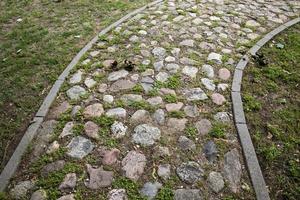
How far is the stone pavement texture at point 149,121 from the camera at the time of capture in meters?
3.10

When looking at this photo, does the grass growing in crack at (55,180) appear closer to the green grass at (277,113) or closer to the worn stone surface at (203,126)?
the worn stone surface at (203,126)

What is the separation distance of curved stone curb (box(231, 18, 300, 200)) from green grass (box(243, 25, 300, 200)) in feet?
0.23

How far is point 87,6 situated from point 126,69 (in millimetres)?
2889

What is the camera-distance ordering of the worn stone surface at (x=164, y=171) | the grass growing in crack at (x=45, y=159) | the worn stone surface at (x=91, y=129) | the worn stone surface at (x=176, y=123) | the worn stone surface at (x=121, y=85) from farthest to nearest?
the worn stone surface at (x=121, y=85) → the worn stone surface at (x=176, y=123) → the worn stone surface at (x=91, y=129) → the grass growing in crack at (x=45, y=159) → the worn stone surface at (x=164, y=171)

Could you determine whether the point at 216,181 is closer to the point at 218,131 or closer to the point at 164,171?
the point at 164,171

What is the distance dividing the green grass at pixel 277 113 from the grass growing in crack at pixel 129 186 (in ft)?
4.47

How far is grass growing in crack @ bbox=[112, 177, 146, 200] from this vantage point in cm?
294

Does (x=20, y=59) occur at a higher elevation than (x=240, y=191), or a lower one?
higher

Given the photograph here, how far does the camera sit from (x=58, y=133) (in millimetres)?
Result: 3639

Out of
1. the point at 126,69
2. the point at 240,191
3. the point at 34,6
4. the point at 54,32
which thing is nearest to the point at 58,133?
the point at 126,69

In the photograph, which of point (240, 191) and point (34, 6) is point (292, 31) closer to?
point (240, 191)

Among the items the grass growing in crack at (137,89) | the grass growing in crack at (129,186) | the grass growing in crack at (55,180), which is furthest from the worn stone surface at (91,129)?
the grass growing in crack at (137,89)

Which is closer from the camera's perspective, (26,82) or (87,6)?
(26,82)

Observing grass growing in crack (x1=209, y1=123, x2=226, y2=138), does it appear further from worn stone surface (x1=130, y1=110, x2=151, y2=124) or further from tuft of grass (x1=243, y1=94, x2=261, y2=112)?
worn stone surface (x1=130, y1=110, x2=151, y2=124)
